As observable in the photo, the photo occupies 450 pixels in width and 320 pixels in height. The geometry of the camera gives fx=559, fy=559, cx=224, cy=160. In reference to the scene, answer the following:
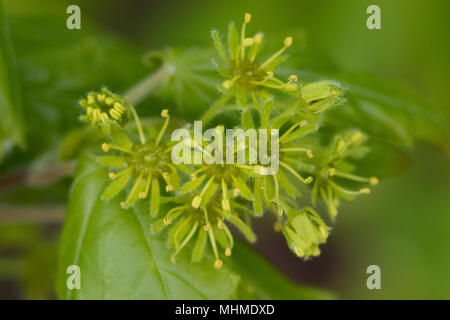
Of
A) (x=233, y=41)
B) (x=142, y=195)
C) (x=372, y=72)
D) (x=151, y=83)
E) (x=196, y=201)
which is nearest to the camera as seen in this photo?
(x=196, y=201)

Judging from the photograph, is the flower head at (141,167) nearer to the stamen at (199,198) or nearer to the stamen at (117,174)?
the stamen at (117,174)

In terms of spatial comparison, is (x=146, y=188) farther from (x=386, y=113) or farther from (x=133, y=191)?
(x=386, y=113)

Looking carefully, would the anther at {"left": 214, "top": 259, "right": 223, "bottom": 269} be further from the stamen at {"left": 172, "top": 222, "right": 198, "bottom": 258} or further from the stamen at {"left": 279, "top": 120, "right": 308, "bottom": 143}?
the stamen at {"left": 279, "top": 120, "right": 308, "bottom": 143}

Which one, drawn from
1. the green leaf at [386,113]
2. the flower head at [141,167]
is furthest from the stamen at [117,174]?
the green leaf at [386,113]

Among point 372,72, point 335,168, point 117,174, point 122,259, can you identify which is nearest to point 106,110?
point 117,174
